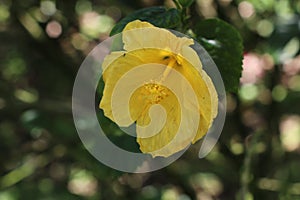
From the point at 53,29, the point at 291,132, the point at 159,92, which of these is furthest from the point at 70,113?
the point at 159,92

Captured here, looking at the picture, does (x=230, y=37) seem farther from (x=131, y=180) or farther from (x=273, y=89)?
(x=131, y=180)

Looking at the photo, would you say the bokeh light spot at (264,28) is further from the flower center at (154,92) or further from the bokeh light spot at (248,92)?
the flower center at (154,92)

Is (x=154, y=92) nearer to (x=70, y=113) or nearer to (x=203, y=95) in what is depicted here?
(x=203, y=95)

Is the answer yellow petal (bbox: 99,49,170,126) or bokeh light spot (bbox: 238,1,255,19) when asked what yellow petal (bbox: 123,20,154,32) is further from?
bokeh light spot (bbox: 238,1,255,19)

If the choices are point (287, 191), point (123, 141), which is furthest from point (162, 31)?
point (287, 191)

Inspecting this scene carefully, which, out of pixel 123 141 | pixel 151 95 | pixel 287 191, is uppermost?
pixel 151 95

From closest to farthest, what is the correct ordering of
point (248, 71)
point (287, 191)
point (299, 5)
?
point (299, 5) → point (287, 191) → point (248, 71)
